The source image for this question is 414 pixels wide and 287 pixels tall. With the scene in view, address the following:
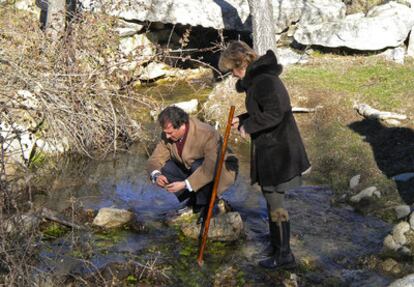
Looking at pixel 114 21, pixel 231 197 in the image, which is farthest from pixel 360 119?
pixel 114 21

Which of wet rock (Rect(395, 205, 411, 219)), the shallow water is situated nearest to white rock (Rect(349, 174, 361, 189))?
the shallow water

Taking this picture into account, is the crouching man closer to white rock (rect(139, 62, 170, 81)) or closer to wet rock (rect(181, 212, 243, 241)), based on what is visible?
wet rock (rect(181, 212, 243, 241))

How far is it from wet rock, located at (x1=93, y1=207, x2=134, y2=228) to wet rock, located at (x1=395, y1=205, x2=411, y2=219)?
9.53ft

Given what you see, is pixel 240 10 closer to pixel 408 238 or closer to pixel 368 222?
pixel 368 222

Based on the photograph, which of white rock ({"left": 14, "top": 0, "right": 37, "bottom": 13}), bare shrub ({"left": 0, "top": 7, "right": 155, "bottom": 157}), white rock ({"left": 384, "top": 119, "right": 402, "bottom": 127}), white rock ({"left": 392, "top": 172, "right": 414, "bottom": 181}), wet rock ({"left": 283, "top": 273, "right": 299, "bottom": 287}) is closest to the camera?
wet rock ({"left": 283, "top": 273, "right": 299, "bottom": 287})

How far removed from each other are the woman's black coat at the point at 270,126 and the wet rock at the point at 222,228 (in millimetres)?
944

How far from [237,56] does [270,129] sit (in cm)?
66

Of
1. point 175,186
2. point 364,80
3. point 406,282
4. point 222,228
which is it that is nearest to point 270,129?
point 175,186

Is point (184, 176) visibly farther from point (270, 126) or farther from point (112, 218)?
point (270, 126)

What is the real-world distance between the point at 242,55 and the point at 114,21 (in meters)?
5.44

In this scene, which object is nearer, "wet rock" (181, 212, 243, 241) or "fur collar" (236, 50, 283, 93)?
"fur collar" (236, 50, 283, 93)

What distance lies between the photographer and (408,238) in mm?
5125

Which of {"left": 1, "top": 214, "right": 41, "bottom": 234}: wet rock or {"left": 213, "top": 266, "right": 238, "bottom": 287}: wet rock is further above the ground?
{"left": 1, "top": 214, "right": 41, "bottom": 234}: wet rock

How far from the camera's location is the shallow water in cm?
484
